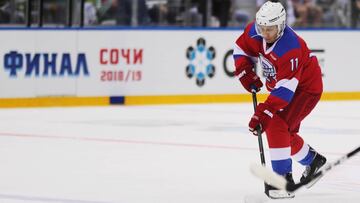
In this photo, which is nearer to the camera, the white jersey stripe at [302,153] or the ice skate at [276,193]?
the ice skate at [276,193]

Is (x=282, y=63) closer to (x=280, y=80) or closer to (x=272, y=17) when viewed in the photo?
(x=280, y=80)

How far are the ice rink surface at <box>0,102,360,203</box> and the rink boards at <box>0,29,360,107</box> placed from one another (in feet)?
0.98

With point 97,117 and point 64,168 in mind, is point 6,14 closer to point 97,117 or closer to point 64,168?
point 97,117

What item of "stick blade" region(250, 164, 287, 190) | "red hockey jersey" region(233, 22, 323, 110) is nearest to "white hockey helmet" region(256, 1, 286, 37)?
"red hockey jersey" region(233, 22, 323, 110)

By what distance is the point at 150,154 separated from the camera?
768cm

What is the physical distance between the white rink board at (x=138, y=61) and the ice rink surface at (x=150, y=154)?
35 centimetres

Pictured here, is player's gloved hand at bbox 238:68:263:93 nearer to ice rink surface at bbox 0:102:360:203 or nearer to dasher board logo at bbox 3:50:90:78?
ice rink surface at bbox 0:102:360:203

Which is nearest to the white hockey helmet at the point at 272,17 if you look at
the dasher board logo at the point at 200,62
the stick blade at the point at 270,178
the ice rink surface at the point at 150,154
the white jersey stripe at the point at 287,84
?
the white jersey stripe at the point at 287,84

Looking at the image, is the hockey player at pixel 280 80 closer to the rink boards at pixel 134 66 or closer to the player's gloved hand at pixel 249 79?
the player's gloved hand at pixel 249 79

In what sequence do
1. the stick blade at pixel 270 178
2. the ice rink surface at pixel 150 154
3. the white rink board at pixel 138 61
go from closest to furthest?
the stick blade at pixel 270 178 → the ice rink surface at pixel 150 154 → the white rink board at pixel 138 61

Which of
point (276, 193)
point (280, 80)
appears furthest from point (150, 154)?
point (280, 80)

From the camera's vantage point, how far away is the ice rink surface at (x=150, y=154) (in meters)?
5.94

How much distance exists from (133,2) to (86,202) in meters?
6.87

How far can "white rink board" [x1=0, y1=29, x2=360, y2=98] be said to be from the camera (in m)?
11.1
